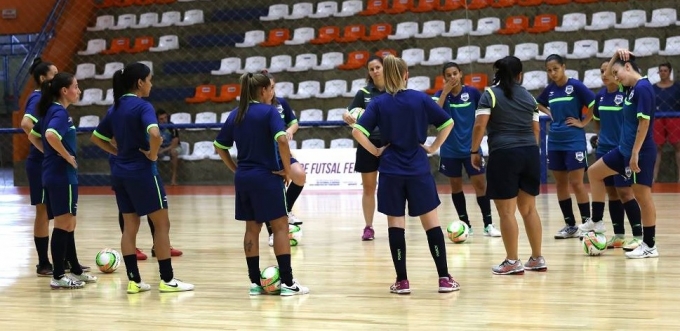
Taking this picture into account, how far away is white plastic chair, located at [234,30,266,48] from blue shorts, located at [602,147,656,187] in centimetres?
1308

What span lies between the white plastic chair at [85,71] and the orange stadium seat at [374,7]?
19.1 feet

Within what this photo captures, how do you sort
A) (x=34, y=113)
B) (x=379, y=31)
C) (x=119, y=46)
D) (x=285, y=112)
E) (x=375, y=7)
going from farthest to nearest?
1. (x=119, y=46)
2. (x=375, y=7)
3. (x=379, y=31)
4. (x=285, y=112)
5. (x=34, y=113)

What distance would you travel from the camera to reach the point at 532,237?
713 cm

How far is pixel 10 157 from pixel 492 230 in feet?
47.6

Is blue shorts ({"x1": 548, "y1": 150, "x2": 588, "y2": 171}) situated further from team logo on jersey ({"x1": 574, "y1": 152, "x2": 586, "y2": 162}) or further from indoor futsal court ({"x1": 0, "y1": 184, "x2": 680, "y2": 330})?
indoor futsal court ({"x1": 0, "y1": 184, "x2": 680, "y2": 330})

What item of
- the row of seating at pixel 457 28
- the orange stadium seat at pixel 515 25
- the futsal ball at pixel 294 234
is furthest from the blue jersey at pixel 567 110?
the orange stadium seat at pixel 515 25

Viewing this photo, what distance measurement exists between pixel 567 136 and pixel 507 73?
238cm

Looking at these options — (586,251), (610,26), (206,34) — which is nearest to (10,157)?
(206,34)

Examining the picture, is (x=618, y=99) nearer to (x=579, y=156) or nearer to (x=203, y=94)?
(x=579, y=156)

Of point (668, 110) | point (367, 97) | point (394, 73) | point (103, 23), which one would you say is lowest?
point (668, 110)

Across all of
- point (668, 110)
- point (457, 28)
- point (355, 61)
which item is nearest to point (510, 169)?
point (668, 110)

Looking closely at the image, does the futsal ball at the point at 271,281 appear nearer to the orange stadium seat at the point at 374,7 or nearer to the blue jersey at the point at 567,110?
the blue jersey at the point at 567,110

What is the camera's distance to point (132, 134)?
662cm

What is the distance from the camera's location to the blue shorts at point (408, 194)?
6.40m
